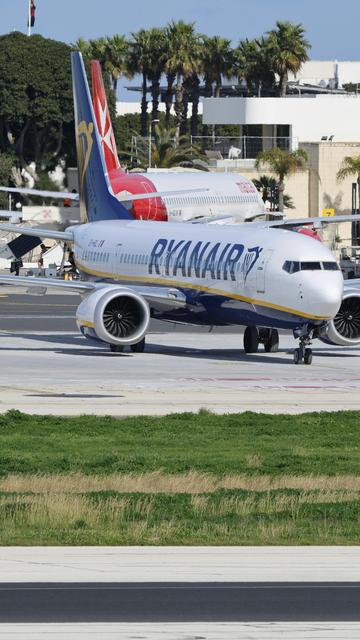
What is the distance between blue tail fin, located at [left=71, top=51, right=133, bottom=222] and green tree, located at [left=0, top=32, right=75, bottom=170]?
11203 centimetres

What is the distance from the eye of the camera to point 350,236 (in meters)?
142

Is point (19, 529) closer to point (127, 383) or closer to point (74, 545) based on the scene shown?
point (74, 545)

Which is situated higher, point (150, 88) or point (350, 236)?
point (150, 88)

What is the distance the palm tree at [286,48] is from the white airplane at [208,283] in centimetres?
11510

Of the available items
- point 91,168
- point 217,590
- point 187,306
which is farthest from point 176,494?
point 91,168

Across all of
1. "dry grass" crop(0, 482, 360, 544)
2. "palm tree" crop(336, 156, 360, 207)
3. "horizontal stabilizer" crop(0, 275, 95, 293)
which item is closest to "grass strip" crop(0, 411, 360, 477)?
"dry grass" crop(0, 482, 360, 544)

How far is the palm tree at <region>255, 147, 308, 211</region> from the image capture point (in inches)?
5522

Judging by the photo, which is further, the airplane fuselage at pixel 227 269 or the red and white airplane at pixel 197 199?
the red and white airplane at pixel 197 199

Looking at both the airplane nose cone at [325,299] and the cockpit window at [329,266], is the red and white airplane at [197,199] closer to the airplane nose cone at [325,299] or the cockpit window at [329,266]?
the cockpit window at [329,266]

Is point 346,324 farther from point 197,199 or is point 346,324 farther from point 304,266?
point 197,199

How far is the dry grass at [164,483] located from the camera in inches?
971

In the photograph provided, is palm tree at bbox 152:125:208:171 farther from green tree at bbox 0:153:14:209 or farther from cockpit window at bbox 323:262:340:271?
cockpit window at bbox 323:262:340:271

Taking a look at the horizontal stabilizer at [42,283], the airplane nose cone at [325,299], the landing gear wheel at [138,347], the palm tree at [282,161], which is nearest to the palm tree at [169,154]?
the palm tree at [282,161]

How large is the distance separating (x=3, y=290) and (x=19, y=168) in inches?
3380
